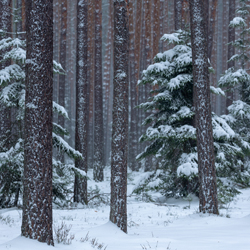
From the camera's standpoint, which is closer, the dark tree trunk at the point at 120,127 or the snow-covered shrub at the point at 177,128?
the dark tree trunk at the point at 120,127

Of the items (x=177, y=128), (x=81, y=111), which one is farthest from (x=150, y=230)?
(x=81, y=111)

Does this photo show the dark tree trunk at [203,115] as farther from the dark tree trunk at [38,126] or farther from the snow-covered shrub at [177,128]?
the dark tree trunk at [38,126]

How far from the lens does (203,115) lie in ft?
28.5

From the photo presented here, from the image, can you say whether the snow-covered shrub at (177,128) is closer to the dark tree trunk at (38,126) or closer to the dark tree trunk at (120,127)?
the dark tree trunk at (120,127)

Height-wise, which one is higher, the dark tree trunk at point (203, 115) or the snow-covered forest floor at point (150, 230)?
the dark tree trunk at point (203, 115)

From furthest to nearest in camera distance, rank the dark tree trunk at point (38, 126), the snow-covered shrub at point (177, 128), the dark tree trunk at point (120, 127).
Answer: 1. the snow-covered shrub at point (177, 128)
2. the dark tree trunk at point (120, 127)
3. the dark tree trunk at point (38, 126)

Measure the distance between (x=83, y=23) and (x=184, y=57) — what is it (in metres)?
3.81

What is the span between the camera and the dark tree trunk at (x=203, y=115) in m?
8.66

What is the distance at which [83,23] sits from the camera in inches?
476

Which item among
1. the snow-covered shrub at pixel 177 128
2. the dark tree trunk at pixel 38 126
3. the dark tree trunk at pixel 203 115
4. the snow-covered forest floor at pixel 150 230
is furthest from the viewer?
the snow-covered shrub at pixel 177 128

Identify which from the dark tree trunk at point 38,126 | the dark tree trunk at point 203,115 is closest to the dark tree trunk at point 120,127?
the dark tree trunk at point 38,126

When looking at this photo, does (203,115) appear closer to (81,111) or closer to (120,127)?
(120,127)

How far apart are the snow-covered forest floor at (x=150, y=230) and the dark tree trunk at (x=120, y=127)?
0.42 metres

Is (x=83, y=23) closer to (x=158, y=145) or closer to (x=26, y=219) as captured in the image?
(x=158, y=145)
